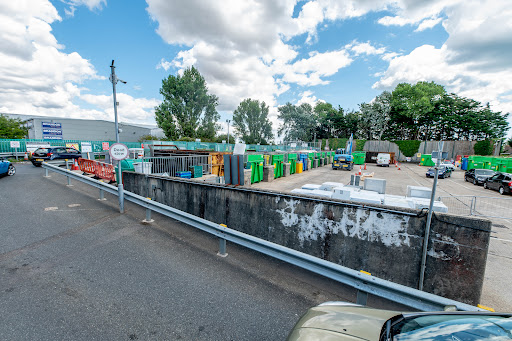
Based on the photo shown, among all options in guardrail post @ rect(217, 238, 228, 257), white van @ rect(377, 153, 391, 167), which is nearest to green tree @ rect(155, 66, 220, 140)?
white van @ rect(377, 153, 391, 167)

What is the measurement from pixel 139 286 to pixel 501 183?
23.8 metres

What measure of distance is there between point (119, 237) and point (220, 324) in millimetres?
3874

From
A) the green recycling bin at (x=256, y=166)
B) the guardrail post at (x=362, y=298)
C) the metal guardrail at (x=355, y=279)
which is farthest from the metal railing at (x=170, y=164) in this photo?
the guardrail post at (x=362, y=298)

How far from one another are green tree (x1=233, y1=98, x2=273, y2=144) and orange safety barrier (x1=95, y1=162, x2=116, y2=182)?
65.7 meters

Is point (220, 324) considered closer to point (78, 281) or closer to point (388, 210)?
point (78, 281)

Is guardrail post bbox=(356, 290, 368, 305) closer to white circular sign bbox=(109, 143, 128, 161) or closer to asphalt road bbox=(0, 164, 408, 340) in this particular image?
asphalt road bbox=(0, 164, 408, 340)

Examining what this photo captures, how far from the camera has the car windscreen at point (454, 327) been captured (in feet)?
5.09

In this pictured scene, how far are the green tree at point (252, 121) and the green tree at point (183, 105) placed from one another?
24458 mm

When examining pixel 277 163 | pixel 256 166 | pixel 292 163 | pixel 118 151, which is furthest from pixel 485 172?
pixel 118 151

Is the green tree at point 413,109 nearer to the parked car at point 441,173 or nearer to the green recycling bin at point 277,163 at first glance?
the parked car at point 441,173

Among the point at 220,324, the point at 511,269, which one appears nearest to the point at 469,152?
the point at 511,269

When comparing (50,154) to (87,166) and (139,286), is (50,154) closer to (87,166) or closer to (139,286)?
(87,166)

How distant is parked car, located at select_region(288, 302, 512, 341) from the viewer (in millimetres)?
1601

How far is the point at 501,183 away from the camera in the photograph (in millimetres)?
16250
